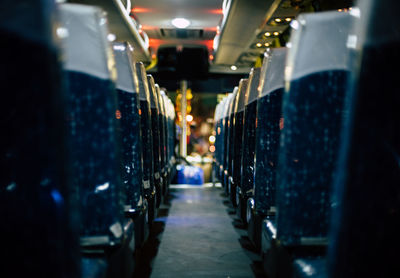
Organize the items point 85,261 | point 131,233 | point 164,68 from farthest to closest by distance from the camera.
A: 1. point 164,68
2. point 131,233
3. point 85,261

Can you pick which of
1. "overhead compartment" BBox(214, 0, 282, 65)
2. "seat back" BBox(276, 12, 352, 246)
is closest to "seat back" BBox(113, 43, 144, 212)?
"seat back" BBox(276, 12, 352, 246)

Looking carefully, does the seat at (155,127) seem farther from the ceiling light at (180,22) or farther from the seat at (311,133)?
the ceiling light at (180,22)

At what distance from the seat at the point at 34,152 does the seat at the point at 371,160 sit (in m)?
0.71

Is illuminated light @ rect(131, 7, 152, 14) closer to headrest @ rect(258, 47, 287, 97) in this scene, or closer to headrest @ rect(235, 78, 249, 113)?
headrest @ rect(235, 78, 249, 113)

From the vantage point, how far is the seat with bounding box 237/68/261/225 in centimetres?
218

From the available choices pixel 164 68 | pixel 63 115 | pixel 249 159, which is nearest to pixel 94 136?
pixel 63 115

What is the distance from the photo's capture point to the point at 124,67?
5.39 ft

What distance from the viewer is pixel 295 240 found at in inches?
48.4

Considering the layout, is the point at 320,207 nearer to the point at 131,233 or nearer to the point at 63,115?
the point at 131,233

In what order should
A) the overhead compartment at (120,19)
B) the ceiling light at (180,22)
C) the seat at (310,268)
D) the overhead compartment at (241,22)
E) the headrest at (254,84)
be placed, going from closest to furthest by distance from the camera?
the seat at (310,268) < the headrest at (254,84) < the overhead compartment at (120,19) < the overhead compartment at (241,22) < the ceiling light at (180,22)

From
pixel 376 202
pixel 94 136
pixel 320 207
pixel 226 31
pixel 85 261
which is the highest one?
pixel 226 31

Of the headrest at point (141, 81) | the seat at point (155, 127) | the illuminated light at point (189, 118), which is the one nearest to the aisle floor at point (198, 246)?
the seat at point (155, 127)

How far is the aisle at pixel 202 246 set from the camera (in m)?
1.85

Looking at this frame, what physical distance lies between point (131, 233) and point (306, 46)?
1.14 meters
